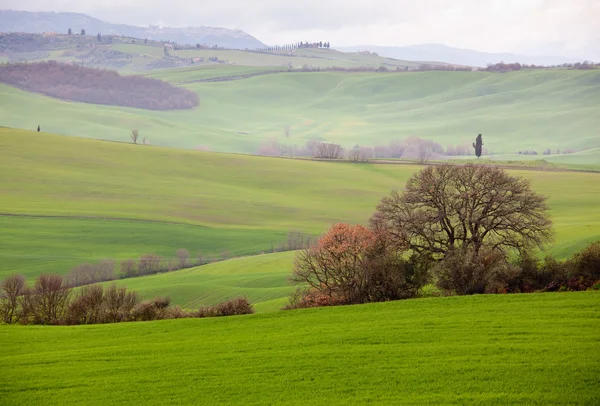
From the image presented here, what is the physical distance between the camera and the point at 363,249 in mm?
38844

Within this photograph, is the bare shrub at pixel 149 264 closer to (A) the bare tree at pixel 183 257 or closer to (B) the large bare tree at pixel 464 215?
(A) the bare tree at pixel 183 257

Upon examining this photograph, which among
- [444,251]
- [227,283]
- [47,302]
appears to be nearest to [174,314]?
[47,302]

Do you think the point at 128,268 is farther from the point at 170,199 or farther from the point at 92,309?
the point at 170,199

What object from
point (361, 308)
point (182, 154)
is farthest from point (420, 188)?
point (182, 154)

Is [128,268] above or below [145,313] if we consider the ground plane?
below

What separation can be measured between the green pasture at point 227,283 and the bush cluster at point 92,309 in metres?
6.01

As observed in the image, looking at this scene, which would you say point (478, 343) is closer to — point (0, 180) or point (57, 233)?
point (57, 233)

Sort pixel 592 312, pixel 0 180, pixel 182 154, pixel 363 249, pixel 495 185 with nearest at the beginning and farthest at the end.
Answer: pixel 592 312 → pixel 363 249 → pixel 495 185 → pixel 0 180 → pixel 182 154

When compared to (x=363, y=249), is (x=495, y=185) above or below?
above

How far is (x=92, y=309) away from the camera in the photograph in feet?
127

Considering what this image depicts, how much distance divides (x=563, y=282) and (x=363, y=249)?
30.0 ft

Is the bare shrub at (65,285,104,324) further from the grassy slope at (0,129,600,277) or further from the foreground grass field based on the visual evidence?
the grassy slope at (0,129,600,277)

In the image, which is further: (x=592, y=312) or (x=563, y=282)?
(x=563, y=282)

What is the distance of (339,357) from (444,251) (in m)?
15.8
